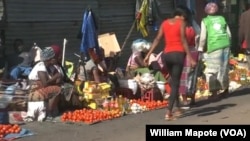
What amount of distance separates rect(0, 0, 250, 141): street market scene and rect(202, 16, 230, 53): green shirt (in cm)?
2

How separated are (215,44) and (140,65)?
74.1 inches

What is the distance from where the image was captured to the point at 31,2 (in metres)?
12.9

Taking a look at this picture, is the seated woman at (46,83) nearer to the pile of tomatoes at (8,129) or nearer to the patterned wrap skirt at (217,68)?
the pile of tomatoes at (8,129)

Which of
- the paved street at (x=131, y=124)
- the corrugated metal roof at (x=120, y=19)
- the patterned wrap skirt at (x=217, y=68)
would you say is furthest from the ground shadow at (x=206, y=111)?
the corrugated metal roof at (x=120, y=19)

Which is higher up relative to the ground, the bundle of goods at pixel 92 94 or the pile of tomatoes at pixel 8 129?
the bundle of goods at pixel 92 94

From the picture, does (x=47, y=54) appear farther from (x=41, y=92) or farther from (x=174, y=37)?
(x=174, y=37)

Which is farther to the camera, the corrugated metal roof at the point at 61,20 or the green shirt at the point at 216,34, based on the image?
the corrugated metal roof at the point at 61,20

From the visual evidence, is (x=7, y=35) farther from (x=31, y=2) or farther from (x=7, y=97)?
(x=7, y=97)

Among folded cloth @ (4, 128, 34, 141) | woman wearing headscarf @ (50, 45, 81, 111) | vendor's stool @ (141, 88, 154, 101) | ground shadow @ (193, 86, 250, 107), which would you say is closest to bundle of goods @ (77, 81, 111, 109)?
woman wearing headscarf @ (50, 45, 81, 111)

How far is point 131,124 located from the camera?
10242 mm

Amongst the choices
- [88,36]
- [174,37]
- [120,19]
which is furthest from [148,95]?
[120,19]

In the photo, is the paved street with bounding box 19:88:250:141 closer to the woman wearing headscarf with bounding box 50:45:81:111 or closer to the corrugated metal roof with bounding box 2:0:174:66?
the woman wearing headscarf with bounding box 50:45:81:111

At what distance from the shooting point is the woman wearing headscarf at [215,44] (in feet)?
39.7

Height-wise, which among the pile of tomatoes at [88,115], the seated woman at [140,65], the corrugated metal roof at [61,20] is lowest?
the pile of tomatoes at [88,115]
